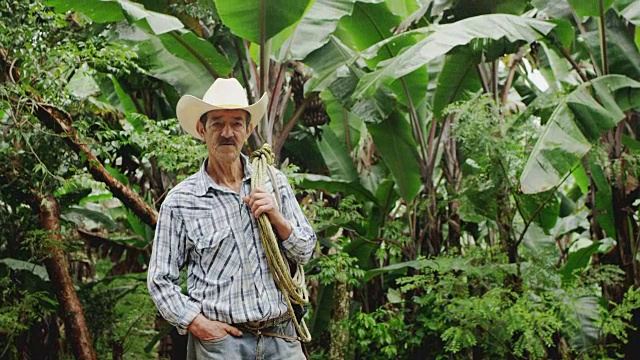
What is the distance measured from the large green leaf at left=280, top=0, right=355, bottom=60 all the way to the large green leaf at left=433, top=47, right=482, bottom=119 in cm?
96

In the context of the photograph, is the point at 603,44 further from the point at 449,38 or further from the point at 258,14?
the point at 258,14

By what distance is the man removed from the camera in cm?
262

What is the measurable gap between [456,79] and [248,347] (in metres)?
4.21

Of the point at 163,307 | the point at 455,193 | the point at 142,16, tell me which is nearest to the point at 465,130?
the point at 455,193

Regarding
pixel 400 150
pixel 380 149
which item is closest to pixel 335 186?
pixel 380 149

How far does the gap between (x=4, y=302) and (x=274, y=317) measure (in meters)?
3.63

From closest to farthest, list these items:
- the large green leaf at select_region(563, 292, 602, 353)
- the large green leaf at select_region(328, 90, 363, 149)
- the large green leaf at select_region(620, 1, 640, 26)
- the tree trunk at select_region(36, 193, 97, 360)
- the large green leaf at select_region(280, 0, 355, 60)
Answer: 1. the large green leaf at select_region(620, 1, 640, 26)
2. the tree trunk at select_region(36, 193, 97, 360)
3. the large green leaf at select_region(280, 0, 355, 60)
4. the large green leaf at select_region(563, 292, 602, 353)
5. the large green leaf at select_region(328, 90, 363, 149)

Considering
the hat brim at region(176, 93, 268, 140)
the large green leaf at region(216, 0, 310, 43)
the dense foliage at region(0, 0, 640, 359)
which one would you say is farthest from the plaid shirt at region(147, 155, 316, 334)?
the large green leaf at region(216, 0, 310, 43)

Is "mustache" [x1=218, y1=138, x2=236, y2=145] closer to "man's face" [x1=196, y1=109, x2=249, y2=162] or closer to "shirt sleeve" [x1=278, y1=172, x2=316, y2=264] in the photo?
"man's face" [x1=196, y1=109, x2=249, y2=162]

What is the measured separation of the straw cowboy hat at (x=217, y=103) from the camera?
9.30 feet

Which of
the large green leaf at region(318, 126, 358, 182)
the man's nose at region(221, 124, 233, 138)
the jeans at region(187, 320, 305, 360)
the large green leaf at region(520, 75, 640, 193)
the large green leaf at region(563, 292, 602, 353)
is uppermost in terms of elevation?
the large green leaf at region(318, 126, 358, 182)

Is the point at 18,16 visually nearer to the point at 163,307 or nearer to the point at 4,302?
the point at 4,302

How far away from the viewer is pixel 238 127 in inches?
110

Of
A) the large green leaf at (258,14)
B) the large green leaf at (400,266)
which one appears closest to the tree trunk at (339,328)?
the large green leaf at (400,266)
